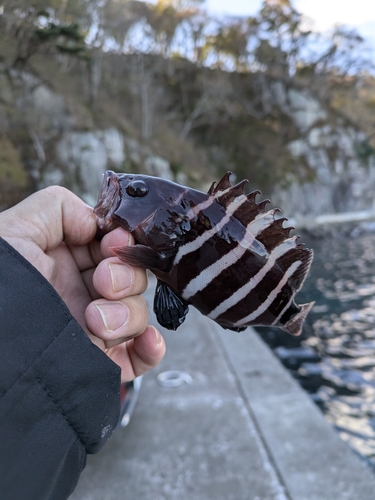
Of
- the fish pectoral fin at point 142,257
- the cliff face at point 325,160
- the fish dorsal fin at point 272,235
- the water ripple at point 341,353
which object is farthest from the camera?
the cliff face at point 325,160

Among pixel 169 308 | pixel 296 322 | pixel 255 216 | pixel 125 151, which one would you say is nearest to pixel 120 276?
pixel 169 308

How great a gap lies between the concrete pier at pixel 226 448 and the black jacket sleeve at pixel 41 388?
2.36 m

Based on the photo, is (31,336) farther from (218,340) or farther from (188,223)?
(218,340)

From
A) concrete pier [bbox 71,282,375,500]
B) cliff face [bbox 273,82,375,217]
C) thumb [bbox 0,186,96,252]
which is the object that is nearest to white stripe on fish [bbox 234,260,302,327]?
thumb [bbox 0,186,96,252]

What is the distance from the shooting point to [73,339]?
1.30 m

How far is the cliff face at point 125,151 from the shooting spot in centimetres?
1745

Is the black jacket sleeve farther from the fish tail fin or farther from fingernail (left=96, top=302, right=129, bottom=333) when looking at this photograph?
the fish tail fin

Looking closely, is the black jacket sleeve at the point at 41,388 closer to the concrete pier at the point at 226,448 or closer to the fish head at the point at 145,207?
the fish head at the point at 145,207

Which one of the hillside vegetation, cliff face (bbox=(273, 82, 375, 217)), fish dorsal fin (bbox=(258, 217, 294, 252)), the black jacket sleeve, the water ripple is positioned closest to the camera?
the black jacket sleeve

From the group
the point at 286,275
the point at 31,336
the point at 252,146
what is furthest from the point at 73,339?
the point at 252,146

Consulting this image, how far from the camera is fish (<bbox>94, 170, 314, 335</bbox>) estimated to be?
1.55 m

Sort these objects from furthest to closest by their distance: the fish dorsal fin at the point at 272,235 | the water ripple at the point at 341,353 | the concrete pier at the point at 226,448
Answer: the water ripple at the point at 341,353, the concrete pier at the point at 226,448, the fish dorsal fin at the point at 272,235

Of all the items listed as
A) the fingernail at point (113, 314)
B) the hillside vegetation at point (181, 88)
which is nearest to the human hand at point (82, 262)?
the fingernail at point (113, 314)

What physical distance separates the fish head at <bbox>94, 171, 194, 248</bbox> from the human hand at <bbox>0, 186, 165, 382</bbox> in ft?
0.21
